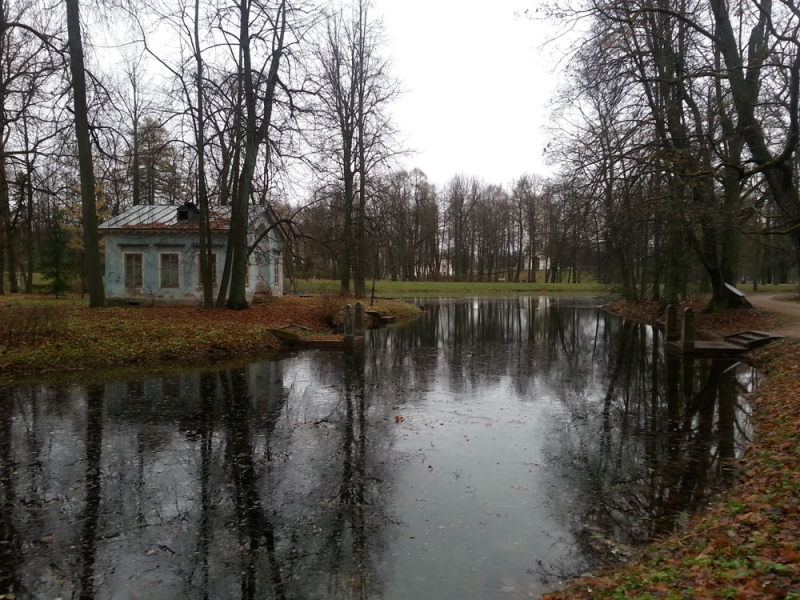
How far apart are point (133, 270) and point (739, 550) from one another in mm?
26331

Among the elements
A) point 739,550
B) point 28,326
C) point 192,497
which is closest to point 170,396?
point 192,497

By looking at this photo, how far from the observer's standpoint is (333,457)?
671 cm

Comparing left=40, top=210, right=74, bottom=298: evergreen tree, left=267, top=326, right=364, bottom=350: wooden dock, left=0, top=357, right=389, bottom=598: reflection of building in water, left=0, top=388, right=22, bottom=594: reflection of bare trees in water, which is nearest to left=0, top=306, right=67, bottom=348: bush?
left=0, top=357, right=389, bottom=598: reflection of building in water

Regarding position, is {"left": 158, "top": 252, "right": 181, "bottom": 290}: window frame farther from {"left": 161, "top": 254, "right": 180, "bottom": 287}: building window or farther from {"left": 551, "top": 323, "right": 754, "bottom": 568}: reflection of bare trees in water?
{"left": 551, "top": 323, "right": 754, "bottom": 568}: reflection of bare trees in water

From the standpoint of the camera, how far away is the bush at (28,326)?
491 inches

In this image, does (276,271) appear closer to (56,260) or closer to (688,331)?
(56,260)

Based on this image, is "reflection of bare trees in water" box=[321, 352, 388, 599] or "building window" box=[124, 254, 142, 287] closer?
"reflection of bare trees in water" box=[321, 352, 388, 599]

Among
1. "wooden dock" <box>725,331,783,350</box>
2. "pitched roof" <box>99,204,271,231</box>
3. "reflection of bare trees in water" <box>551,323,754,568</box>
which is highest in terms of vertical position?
"pitched roof" <box>99,204,271,231</box>

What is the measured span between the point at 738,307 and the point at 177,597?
74.1 ft

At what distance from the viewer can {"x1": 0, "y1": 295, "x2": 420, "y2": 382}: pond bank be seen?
1238 centimetres

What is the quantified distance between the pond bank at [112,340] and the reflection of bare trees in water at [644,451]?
9.53 metres

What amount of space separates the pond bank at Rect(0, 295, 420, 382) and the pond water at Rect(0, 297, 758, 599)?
1.97 m

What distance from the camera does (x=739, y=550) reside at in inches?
151

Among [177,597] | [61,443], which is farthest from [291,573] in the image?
[61,443]
